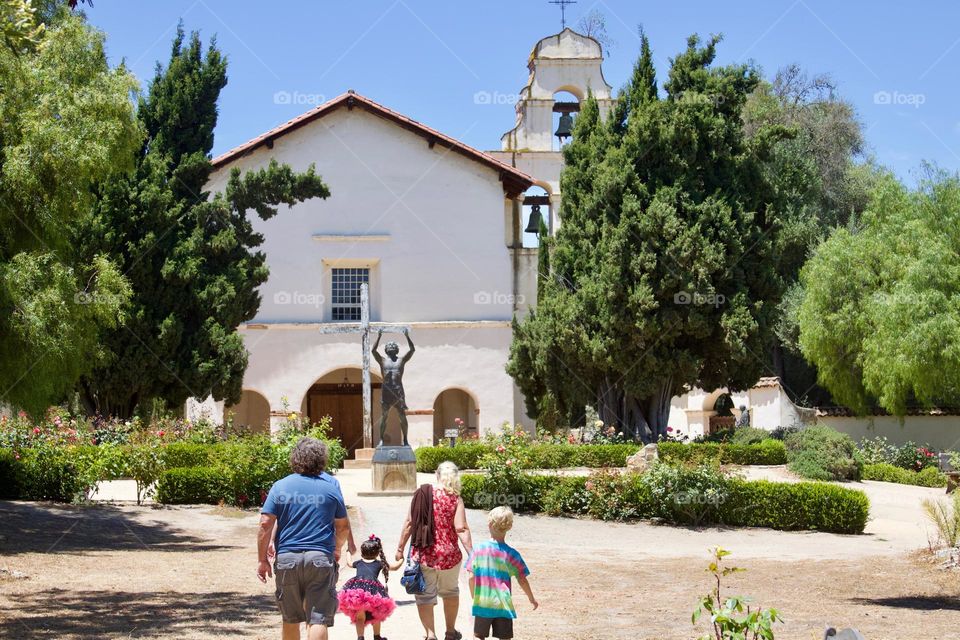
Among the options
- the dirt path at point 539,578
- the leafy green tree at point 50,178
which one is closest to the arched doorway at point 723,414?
the dirt path at point 539,578

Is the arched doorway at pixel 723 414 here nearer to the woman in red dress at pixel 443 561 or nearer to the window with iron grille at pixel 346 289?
the window with iron grille at pixel 346 289

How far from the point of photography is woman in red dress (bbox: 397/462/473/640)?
762 centimetres

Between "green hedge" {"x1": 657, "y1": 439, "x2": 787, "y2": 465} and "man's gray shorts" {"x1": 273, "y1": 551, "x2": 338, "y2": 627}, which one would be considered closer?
"man's gray shorts" {"x1": 273, "y1": 551, "x2": 338, "y2": 627}

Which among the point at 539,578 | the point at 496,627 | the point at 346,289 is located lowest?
the point at 539,578

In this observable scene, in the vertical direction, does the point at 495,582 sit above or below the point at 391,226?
below

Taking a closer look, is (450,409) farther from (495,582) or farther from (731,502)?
(495,582)

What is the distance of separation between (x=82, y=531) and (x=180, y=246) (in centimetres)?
993

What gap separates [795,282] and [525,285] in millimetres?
9604

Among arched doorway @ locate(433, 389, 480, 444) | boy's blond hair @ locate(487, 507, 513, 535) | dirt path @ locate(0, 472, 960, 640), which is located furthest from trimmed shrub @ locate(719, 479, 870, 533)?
arched doorway @ locate(433, 389, 480, 444)

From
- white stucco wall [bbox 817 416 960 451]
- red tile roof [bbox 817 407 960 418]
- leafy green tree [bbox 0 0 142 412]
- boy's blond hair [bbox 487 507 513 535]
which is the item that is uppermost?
leafy green tree [bbox 0 0 142 412]

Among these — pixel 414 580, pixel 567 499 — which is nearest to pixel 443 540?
pixel 414 580

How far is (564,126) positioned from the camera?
1241 inches

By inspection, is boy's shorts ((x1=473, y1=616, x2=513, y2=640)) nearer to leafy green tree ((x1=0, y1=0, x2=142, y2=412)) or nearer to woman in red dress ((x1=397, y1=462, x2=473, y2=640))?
woman in red dress ((x1=397, y1=462, x2=473, y2=640))

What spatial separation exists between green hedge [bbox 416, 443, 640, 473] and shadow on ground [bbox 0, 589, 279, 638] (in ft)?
42.5
